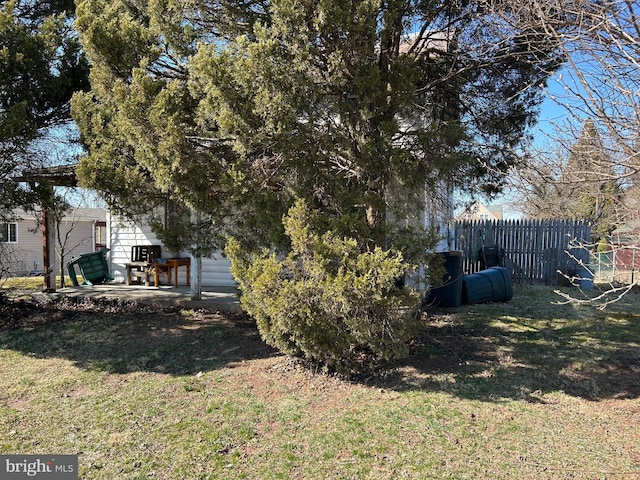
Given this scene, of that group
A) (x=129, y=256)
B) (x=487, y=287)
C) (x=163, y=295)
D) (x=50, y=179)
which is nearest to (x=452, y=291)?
(x=487, y=287)

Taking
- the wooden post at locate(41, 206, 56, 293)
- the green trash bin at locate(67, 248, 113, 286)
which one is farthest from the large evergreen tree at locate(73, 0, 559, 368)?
the green trash bin at locate(67, 248, 113, 286)

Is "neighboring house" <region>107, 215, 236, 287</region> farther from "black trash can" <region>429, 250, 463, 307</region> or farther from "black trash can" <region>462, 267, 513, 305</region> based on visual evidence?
"black trash can" <region>462, 267, 513, 305</region>

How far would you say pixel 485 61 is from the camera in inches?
225

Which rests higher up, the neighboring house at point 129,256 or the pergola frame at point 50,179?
the pergola frame at point 50,179

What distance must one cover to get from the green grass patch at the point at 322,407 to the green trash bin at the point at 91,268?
3.63 metres

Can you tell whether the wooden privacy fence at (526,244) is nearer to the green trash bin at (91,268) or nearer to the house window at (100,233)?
the green trash bin at (91,268)

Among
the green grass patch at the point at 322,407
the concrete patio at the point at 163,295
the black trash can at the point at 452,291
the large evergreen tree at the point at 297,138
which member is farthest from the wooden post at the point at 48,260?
the black trash can at the point at 452,291

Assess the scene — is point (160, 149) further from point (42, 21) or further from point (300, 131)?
point (42, 21)

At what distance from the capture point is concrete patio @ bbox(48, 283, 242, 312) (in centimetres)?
829

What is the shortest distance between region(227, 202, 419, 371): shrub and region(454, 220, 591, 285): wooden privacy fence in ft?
28.6

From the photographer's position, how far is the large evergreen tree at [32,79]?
21.0 feet

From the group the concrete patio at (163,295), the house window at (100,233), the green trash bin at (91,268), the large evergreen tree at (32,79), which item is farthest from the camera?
the house window at (100,233)

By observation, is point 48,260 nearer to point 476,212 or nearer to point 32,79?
point 32,79

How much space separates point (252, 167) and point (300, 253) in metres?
1.06
